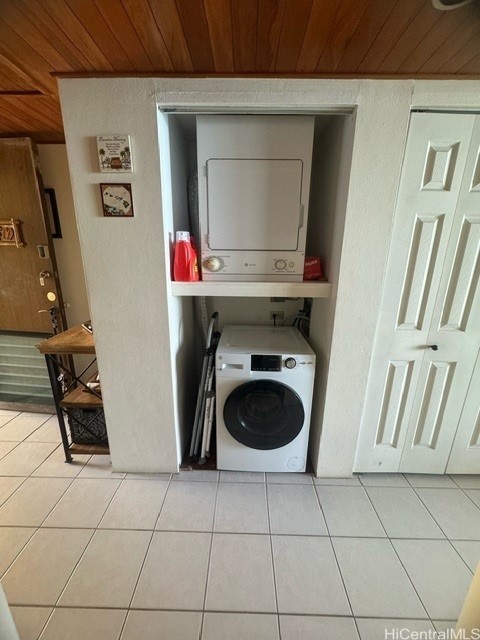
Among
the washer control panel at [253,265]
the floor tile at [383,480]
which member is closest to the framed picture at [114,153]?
the washer control panel at [253,265]

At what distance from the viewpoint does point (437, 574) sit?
47.9 inches

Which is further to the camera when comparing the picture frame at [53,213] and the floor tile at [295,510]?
the picture frame at [53,213]

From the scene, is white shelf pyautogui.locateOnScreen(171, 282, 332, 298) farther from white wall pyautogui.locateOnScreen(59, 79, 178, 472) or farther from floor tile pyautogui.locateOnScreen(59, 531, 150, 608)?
floor tile pyautogui.locateOnScreen(59, 531, 150, 608)

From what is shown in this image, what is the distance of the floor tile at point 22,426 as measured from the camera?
6.75 feet

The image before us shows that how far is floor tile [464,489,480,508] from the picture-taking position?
158 centimetres

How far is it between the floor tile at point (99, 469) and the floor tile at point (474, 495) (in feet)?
7.13

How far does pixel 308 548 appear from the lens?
4.29 ft

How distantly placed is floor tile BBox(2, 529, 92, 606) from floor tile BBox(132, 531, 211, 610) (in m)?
0.36

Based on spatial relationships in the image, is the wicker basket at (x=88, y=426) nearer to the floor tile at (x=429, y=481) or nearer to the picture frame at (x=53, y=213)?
the picture frame at (x=53, y=213)

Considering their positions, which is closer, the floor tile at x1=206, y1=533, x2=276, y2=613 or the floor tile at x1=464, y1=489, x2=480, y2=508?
the floor tile at x1=206, y1=533, x2=276, y2=613

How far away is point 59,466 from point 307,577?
5.43ft

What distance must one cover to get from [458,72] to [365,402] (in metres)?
1.64

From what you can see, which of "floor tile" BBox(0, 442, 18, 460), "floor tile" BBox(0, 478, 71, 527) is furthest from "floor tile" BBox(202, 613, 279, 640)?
"floor tile" BBox(0, 442, 18, 460)

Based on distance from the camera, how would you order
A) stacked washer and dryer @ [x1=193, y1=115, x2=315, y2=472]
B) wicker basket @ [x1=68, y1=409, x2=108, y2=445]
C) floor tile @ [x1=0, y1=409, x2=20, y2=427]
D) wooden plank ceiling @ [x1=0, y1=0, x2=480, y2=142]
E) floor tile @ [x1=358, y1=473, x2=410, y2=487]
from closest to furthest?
wooden plank ceiling @ [x1=0, y1=0, x2=480, y2=142]
stacked washer and dryer @ [x1=193, y1=115, x2=315, y2=472]
floor tile @ [x1=358, y1=473, x2=410, y2=487]
wicker basket @ [x1=68, y1=409, x2=108, y2=445]
floor tile @ [x1=0, y1=409, x2=20, y2=427]
